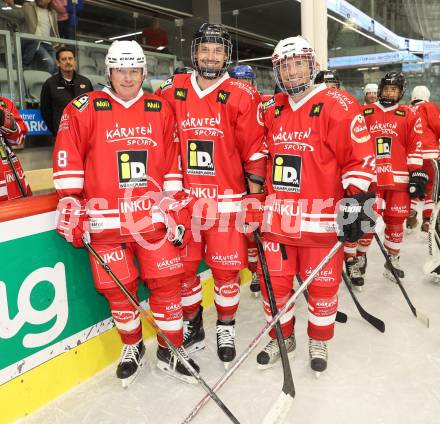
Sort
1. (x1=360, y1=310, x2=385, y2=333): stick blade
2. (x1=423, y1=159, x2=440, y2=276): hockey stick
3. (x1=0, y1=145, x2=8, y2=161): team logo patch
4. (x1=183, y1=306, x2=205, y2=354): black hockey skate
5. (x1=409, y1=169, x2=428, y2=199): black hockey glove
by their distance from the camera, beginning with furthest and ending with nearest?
1. (x1=423, y1=159, x2=440, y2=276): hockey stick
2. (x1=409, y1=169, x2=428, y2=199): black hockey glove
3. (x1=0, y1=145, x2=8, y2=161): team logo patch
4. (x1=360, y1=310, x2=385, y2=333): stick blade
5. (x1=183, y1=306, x2=205, y2=354): black hockey skate

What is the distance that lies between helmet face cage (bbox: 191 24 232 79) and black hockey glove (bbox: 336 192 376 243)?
2.51 feet

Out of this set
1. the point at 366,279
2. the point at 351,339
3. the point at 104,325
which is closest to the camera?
the point at 104,325

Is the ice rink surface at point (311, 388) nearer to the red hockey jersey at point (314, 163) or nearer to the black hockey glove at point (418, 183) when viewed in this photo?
the red hockey jersey at point (314, 163)

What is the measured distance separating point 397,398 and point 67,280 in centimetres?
145

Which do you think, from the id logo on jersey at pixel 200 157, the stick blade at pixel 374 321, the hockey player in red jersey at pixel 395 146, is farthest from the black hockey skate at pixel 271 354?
the hockey player in red jersey at pixel 395 146

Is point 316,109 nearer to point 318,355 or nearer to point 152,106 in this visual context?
point 152,106

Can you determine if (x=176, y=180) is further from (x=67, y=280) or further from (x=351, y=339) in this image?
(x=351, y=339)

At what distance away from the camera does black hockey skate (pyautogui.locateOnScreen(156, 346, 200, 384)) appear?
203cm

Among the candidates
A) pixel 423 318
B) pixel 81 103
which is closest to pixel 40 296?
pixel 81 103

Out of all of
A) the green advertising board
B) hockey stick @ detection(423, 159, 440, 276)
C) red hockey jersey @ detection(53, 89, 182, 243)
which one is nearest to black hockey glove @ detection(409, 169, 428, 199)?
hockey stick @ detection(423, 159, 440, 276)

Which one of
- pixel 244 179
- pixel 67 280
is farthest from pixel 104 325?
pixel 244 179

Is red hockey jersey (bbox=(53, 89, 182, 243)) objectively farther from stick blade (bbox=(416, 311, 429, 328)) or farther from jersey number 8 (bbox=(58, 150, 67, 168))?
stick blade (bbox=(416, 311, 429, 328))

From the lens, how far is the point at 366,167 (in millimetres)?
1856

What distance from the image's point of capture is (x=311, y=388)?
77.3 inches
